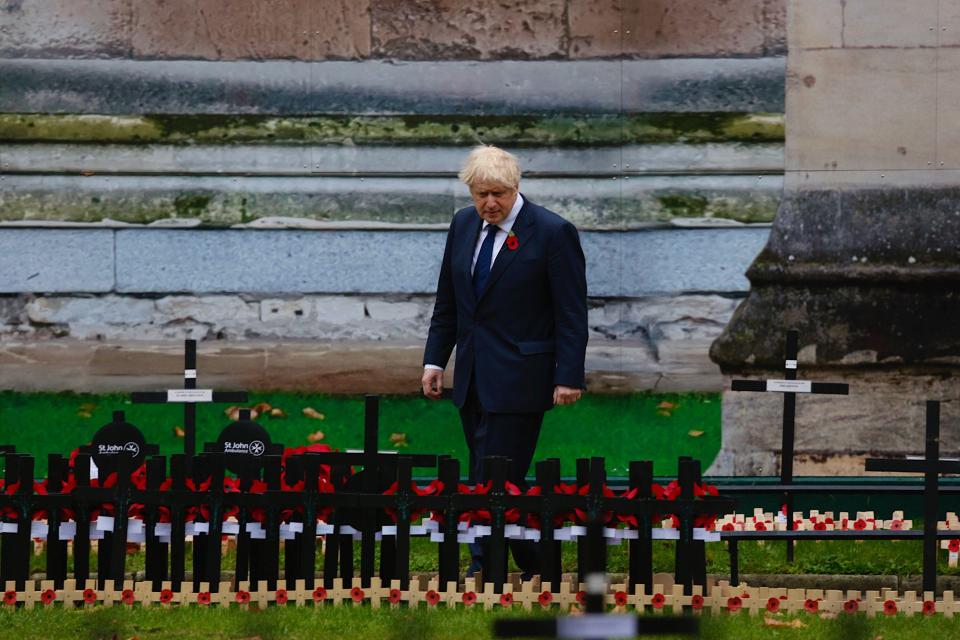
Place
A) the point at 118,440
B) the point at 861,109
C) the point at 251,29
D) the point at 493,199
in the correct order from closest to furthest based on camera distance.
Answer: the point at 493,199, the point at 118,440, the point at 861,109, the point at 251,29

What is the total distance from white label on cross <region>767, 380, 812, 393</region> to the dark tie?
168 centimetres

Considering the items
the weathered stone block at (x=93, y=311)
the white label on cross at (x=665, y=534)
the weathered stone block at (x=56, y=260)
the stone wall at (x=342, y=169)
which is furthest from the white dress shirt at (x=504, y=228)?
the weathered stone block at (x=56, y=260)

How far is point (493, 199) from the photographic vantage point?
7.81 metres

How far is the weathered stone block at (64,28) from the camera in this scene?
10266mm

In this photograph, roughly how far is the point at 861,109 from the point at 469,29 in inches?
79.3

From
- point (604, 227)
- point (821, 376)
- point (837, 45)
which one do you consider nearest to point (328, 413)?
point (604, 227)

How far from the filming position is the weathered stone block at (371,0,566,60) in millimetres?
10305

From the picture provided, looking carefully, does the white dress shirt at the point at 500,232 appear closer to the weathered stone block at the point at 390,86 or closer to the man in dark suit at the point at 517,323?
the man in dark suit at the point at 517,323

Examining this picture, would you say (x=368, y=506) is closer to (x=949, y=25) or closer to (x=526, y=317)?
(x=526, y=317)

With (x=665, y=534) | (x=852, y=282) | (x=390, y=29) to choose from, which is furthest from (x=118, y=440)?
(x=852, y=282)

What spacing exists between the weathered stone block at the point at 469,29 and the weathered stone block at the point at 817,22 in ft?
3.80

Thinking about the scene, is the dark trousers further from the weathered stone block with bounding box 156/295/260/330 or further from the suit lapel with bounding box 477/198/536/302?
the weathered stone block with bounding box 156/295/260/330

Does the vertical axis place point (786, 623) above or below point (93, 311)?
below

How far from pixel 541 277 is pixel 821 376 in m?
2.82
